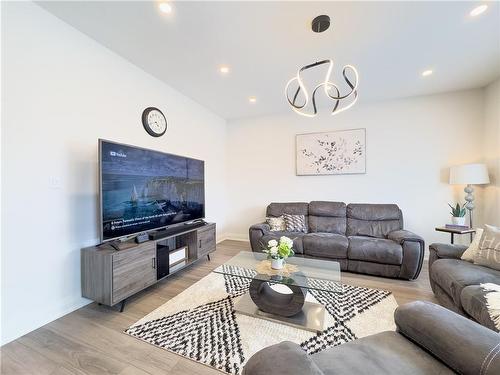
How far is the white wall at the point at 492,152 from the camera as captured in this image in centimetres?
295

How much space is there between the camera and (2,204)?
164cm

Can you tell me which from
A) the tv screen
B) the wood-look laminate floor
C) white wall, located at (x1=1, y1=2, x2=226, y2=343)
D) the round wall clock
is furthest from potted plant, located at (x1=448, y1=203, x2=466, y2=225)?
white wall, located at (x1=1, y1=2, x2=226, y2=343)

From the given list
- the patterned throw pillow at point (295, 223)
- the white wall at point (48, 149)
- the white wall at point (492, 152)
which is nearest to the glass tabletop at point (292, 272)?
the patterned throw pillow at point (295, 223)

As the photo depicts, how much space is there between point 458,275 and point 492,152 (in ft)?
8.13

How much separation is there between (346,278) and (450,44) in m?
2.85

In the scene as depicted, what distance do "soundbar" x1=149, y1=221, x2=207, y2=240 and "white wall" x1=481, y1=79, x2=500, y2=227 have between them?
4.16m

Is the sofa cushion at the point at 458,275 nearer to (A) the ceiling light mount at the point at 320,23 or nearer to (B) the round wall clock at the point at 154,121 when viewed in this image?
(A) the ceiling light mount at the point at 320,23

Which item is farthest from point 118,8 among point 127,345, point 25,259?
point 127,345

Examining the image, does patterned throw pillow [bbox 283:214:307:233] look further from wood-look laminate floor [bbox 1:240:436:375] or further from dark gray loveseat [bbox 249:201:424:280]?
wood-look laminate floor [bbox 1:240:436:375]

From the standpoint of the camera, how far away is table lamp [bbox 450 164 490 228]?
290 centimetres

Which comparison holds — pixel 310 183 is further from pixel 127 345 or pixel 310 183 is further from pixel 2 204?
pixel 2 204

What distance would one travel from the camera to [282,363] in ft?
2.41

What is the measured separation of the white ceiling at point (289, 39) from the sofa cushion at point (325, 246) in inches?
89.7

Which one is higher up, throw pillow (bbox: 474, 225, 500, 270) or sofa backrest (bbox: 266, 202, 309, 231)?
sofa backrest (bbox: 266, 202, 309, 231)
